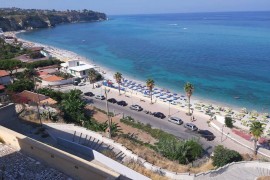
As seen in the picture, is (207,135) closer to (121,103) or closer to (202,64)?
(121,103)

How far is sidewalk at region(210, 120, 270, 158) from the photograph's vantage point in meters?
31.9

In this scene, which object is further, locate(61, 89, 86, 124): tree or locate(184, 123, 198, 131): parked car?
locate(184, 123, 198, 131): parked car

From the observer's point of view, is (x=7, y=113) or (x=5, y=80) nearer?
(x=7, y=113)

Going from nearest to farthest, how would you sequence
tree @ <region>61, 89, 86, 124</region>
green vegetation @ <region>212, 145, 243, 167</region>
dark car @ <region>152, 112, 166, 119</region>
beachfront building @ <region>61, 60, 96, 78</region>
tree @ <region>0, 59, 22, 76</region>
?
green vegetation @ <region>212, 145, 243, 167</region> → tree @ <region>61, 89, 86, 124</region> → dark car @ <region>152, 112, 166, 119</region> → tree @ <region>0, 59, 22, 76</region> → beachfront building @ <region>61, 60, 96, 78</region>

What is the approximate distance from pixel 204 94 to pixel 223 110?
11.2 m

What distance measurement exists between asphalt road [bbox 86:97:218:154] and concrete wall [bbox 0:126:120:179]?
807 inches

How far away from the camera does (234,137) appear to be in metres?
35.2

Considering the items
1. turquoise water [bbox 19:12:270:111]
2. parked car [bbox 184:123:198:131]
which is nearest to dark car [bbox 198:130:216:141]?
parked car [bbox 184:123:198:131]

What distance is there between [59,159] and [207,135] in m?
24.7

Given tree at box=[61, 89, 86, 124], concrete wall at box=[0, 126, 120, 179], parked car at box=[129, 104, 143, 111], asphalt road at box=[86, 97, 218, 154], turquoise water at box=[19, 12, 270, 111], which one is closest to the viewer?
concrete wall at box=[0, 126, 120, 179]

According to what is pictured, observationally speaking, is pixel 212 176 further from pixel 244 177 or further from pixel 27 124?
pixel 27 124

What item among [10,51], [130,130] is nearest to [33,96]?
[130,130]

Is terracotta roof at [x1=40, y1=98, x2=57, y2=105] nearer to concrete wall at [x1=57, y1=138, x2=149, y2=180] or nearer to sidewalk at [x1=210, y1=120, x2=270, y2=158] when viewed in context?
concrete wall at [x1=57, y1=138, x2=149, y2=180]

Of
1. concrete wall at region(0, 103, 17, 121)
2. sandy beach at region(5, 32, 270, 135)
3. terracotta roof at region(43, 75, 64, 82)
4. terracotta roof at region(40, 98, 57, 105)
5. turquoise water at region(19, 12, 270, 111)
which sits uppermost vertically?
concrete wall at region(0, 103, 17, 121)
